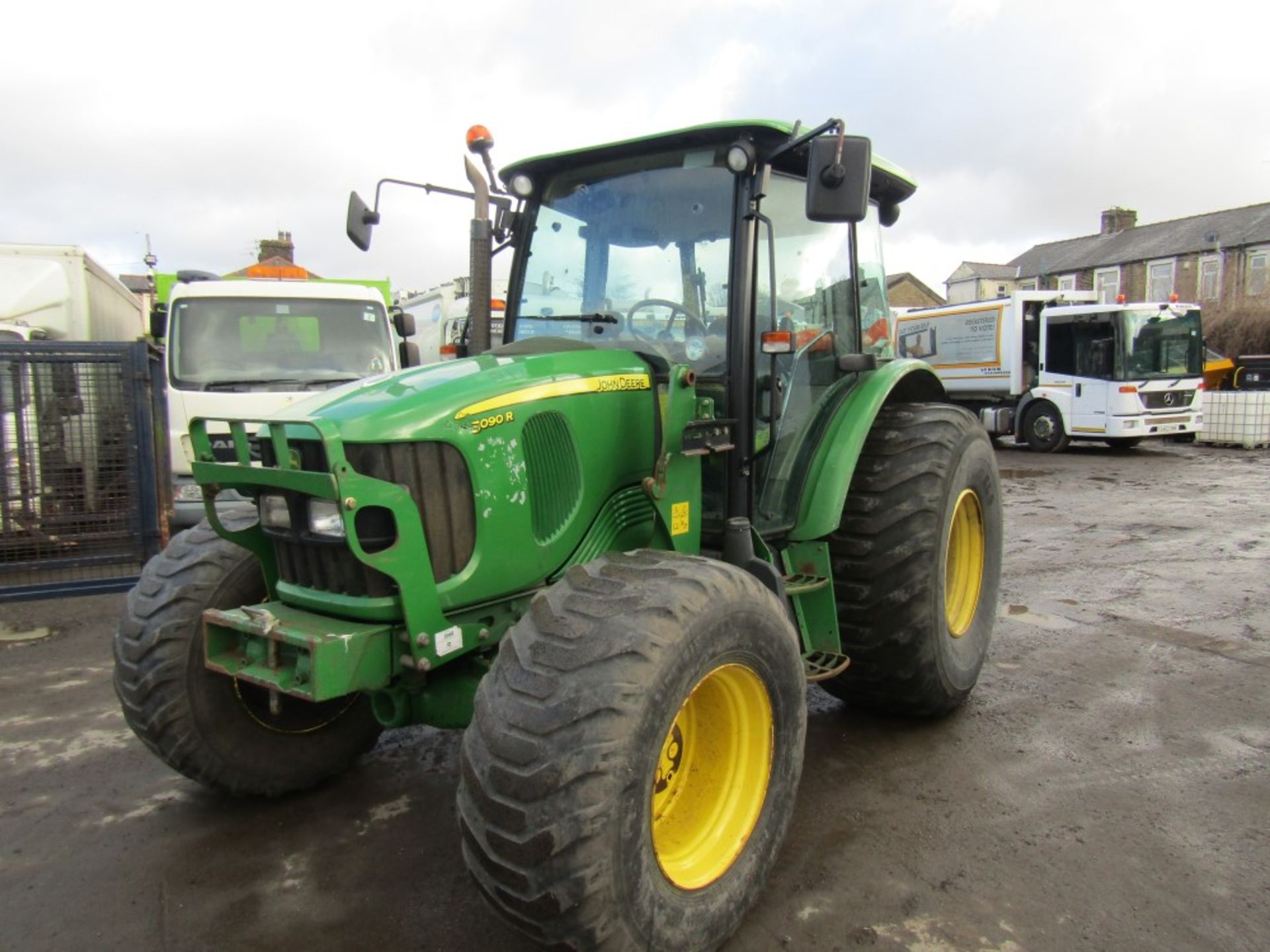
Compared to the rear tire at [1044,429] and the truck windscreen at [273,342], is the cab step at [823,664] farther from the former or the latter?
the rear tire at [1044,429]

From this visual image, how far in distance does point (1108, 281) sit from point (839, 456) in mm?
45249

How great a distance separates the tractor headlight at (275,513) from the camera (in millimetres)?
2480

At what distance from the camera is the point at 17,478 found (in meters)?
5.95

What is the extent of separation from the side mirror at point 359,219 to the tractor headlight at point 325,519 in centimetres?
147

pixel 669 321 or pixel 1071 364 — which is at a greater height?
pixel 1071 364

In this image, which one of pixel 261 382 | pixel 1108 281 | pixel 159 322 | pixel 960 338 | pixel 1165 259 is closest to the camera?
pixel 261 382

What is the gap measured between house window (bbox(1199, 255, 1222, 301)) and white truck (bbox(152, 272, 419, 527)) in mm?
39325

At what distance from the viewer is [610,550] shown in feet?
9.41

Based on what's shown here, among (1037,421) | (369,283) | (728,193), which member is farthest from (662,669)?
(1037,421)

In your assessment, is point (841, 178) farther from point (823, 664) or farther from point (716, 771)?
point (716, 771)

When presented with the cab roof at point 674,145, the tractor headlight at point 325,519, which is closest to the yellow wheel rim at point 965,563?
the cab roof at point 674,145

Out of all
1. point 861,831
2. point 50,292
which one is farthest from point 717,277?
point 50,292

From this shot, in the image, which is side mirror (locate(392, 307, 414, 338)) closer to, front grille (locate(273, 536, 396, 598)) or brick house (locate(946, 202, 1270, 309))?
front grille (locate(273, 536, 396, 598))

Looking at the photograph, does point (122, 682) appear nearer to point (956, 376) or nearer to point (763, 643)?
point (763, 643)
